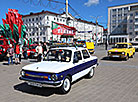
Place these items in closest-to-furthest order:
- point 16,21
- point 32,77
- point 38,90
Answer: point 32,77, point 38,90, point 16,21

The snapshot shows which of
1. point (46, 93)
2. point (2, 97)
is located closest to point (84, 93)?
point (46, 93)

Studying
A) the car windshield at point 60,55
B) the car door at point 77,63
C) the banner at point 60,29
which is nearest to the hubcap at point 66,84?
the car door at point 77,63

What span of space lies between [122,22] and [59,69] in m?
67.5

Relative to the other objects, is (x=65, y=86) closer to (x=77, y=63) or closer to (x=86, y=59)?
(x=77, y=63)

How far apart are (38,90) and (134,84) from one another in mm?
4241

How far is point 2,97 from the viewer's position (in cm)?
460

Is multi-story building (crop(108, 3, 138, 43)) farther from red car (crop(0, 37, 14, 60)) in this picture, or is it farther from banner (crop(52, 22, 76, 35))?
red car (crop(0, 37, 14, 60))

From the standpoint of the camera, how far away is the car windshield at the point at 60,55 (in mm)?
5377

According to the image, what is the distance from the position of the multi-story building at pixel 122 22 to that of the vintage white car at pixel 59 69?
6098 centimetres

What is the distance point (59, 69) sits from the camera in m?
4.42

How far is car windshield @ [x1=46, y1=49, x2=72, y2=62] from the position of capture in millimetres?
5377

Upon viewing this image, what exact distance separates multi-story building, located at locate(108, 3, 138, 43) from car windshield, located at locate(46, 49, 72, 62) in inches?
2416

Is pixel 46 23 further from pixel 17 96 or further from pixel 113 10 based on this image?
pixel 17 96

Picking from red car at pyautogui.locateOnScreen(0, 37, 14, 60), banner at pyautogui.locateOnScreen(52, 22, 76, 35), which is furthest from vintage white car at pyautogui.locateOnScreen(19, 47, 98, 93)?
red car at pyautogui.locateOnScreen(0, 37, 14, 60)
